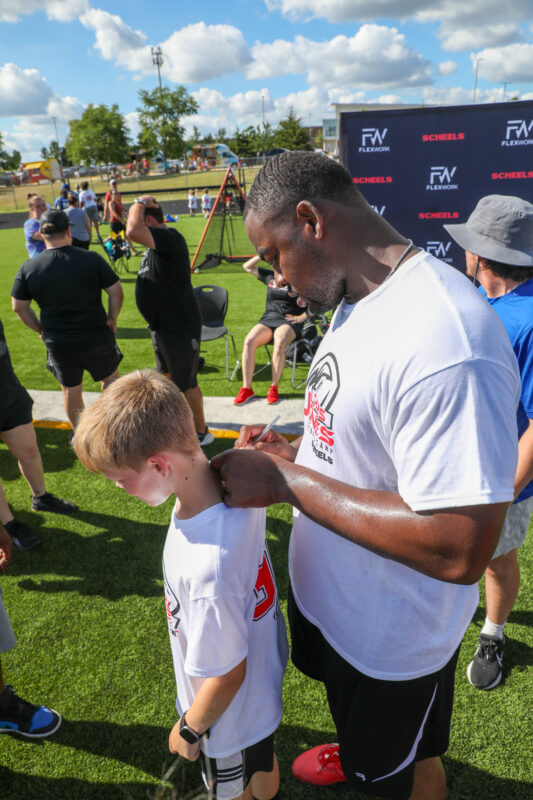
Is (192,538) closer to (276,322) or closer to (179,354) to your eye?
(179,354)

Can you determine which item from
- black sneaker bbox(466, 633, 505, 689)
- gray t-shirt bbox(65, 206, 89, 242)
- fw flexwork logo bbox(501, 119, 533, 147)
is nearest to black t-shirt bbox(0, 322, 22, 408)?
black sneaker bbox(466, 633, 505, 689)

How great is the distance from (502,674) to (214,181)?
47.6 m

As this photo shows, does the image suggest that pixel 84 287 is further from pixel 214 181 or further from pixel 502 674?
pixel 214 181

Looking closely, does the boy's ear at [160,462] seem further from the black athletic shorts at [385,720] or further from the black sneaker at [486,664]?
the black sneaker at [486,664]

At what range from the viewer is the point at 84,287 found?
439cm

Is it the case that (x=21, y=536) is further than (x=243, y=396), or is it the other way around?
(x=243, y=396)

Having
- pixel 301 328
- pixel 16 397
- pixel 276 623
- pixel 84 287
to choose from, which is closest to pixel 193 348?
pixel 84 287

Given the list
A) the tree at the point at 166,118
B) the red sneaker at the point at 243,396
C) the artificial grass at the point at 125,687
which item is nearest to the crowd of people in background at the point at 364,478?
the artificial grass at the point at 125,687

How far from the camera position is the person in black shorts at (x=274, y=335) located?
5.92 metres

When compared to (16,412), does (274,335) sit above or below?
below

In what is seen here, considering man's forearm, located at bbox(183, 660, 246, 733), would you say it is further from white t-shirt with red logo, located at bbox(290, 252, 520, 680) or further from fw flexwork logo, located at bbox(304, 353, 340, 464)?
fw flexwork logo, located at bbox(304, 353, 340, 464)

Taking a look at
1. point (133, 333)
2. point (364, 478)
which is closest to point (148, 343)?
point (133, 333)

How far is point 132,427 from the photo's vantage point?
1.36 meters

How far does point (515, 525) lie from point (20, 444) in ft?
10.9
